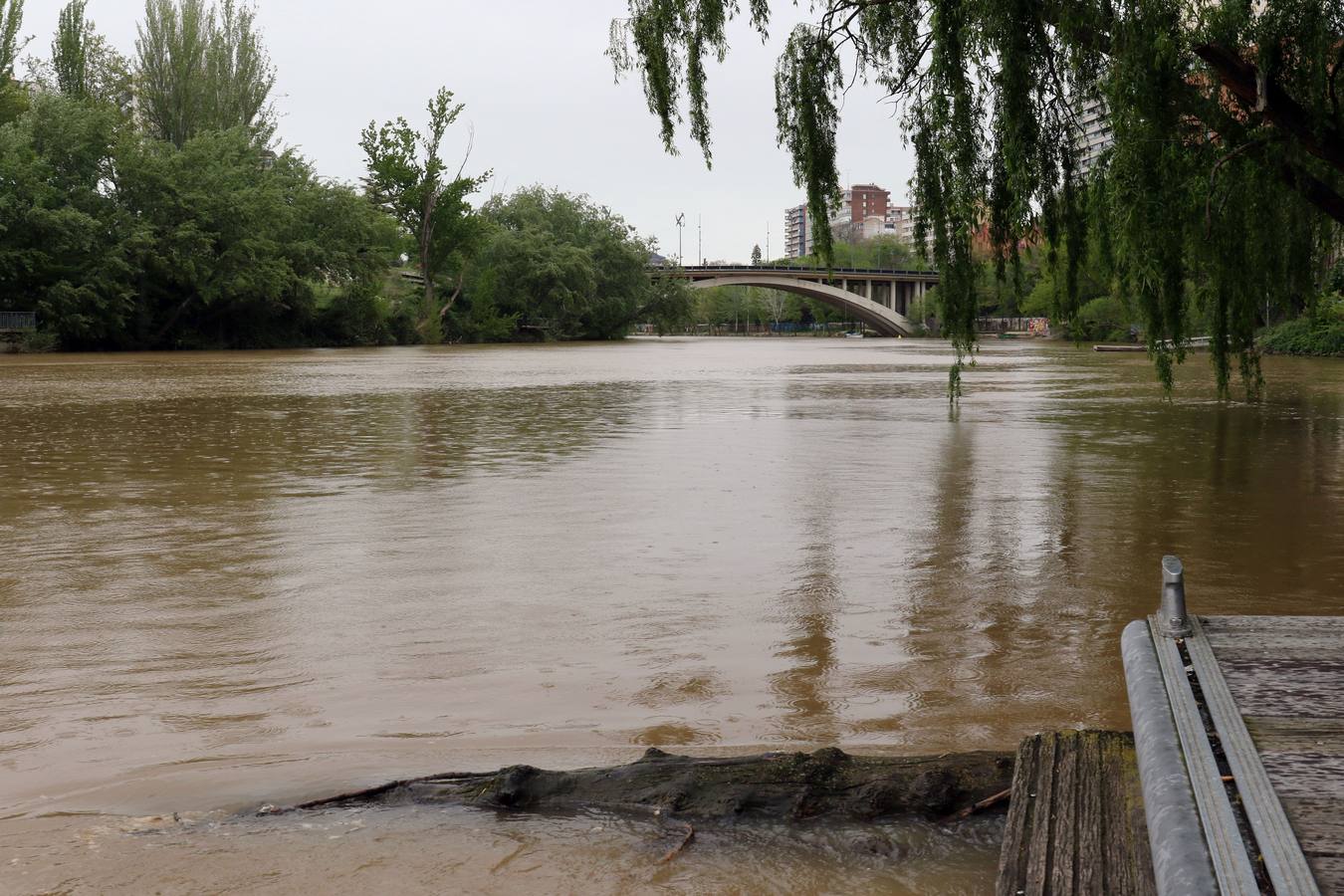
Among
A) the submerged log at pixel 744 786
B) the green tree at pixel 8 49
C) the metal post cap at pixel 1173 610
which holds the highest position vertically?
the green tree at pixel 8 49

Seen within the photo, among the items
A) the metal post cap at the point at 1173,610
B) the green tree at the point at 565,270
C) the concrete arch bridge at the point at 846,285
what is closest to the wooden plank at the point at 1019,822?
the metal post cap at the point at 1173,610

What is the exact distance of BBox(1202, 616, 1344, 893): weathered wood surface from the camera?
165 cm

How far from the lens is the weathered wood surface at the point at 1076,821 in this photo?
2029mm

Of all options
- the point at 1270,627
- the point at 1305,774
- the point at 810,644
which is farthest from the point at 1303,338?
the point at 1305,774

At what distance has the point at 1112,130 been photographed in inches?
359

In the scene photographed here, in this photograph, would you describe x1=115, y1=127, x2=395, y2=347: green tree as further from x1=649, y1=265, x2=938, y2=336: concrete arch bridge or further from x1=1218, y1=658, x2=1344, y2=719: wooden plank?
x1=1218, y1=658, x2=1344, y2=719: wooden plank

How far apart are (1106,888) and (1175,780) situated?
12.8 inches

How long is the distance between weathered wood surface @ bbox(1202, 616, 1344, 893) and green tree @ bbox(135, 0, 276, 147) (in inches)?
2246

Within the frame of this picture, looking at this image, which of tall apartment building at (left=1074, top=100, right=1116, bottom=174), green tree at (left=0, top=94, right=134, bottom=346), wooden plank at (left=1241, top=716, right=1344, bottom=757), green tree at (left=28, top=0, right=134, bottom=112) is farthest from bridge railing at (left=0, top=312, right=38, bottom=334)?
wooden plank at (left=1241, top=716, right=1344, bottom=757)

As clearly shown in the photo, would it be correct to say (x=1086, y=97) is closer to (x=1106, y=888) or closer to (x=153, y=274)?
(x=1106, y=888)

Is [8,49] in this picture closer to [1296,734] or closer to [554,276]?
[554,276]

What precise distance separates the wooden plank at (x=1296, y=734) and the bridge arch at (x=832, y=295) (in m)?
84.8

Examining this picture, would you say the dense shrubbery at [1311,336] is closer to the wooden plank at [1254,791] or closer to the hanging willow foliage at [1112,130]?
the hanging willow foliage at [1112,130]

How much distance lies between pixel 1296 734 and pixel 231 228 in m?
51.7
